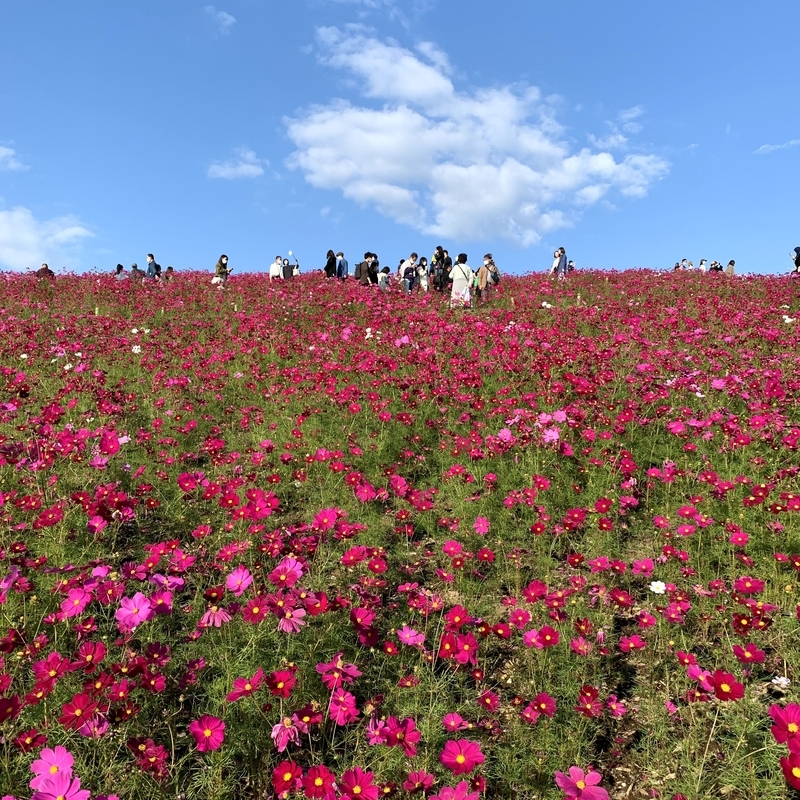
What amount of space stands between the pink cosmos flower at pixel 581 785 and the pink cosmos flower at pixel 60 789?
1.53m

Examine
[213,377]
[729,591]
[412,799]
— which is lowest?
[412,799]

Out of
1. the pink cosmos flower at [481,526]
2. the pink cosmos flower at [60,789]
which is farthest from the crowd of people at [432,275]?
the pink cosmos flower at [60,789]

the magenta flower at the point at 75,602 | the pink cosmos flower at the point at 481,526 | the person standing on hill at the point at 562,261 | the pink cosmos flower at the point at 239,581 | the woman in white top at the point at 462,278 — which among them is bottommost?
the magenta flower at the point at 75,602

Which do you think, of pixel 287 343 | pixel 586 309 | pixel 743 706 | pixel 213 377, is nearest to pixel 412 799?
pixel 743 706

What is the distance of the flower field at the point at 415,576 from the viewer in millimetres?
2225

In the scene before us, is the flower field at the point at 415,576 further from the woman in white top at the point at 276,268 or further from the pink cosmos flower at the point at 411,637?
the woman in white top at the point at 276,268

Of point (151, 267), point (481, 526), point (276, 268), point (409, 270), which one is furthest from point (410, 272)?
point (481, 526)

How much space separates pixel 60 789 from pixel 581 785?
1.70 meters

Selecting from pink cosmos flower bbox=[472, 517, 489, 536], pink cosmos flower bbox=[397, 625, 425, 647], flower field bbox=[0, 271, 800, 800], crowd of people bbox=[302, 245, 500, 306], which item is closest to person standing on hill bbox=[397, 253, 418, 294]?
crowd of people bbox=[302, 245, 500, 306]

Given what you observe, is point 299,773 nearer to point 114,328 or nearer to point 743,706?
point 743,706

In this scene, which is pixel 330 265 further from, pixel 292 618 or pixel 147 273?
pixel 292 618

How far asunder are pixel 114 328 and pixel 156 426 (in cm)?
614

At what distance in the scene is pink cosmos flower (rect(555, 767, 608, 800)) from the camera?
1.80m

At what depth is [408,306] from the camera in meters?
11.2
